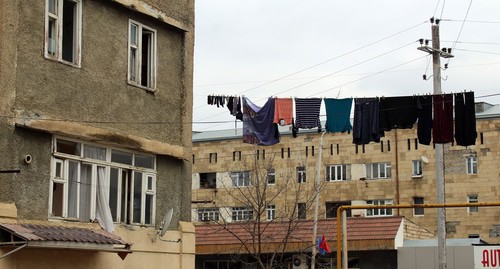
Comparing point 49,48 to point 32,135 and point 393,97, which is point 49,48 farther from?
point 393,97

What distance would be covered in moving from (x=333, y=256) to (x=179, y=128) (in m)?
25.8

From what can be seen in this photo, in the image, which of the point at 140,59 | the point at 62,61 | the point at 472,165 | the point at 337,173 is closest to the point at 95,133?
the point at 62,61

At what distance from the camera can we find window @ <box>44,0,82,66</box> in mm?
19328

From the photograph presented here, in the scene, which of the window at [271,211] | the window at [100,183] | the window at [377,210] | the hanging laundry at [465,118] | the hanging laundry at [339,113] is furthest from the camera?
the window at [271,211]

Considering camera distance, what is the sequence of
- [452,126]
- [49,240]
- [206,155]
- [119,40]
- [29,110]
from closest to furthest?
1. [49,240]
2. [29,110]
3. [119,40]
4. [452,126]
5. [206,155]

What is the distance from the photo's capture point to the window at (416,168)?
199 ft

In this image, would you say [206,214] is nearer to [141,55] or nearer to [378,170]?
[378,170]

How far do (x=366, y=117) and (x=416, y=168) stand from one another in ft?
111

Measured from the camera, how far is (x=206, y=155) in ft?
219

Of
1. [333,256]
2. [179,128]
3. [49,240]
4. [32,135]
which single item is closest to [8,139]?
[32,135]

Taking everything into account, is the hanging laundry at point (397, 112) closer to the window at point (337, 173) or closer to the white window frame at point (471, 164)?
the white window frame at point (471, 164)

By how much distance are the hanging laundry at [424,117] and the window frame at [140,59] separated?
8.79m

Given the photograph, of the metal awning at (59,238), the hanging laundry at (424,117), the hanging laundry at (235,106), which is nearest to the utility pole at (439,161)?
the hanging laundry at (424,117)

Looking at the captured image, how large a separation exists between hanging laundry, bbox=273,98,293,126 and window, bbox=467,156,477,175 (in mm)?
33725
